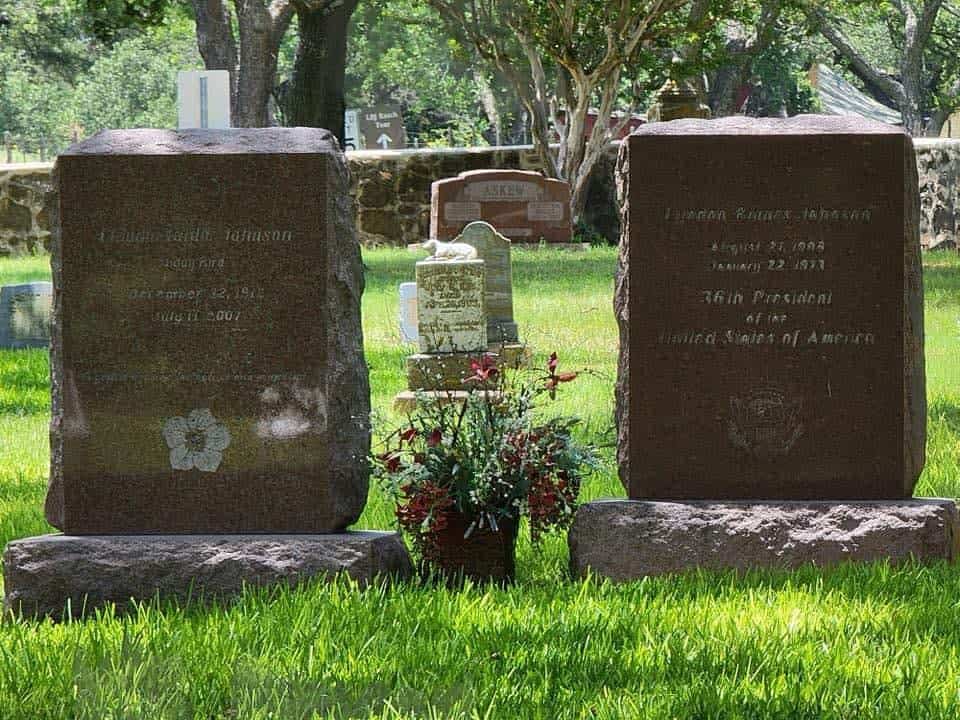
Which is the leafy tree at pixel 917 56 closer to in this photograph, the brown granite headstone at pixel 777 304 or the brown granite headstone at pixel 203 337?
the brown granite headstone at pixel 777 304

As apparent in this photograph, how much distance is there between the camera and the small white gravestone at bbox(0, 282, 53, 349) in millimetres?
16406

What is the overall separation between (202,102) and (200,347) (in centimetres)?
146

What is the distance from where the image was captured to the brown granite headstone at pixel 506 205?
81.3 feet

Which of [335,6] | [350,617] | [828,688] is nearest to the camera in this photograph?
[828,688]

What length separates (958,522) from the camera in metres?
6.61

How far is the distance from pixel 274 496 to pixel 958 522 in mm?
2688

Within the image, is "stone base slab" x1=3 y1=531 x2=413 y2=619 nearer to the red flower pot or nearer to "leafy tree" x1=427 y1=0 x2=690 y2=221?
the red flower pot

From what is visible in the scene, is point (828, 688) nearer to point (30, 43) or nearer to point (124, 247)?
point (124, 247)

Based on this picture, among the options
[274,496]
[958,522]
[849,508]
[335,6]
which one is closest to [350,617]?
[274,496]

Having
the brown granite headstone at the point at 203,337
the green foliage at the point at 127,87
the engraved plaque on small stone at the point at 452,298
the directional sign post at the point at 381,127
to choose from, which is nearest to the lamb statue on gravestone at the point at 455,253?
the engraved plaque on small stone at the point at 452,298

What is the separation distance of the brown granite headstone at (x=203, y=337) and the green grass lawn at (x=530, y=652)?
513 mm

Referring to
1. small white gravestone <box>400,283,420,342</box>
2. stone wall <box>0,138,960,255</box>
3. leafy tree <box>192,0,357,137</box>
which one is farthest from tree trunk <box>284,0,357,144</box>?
stone wall <box>0,138,960,255</box>

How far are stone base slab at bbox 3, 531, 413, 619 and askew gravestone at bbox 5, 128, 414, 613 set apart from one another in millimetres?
15

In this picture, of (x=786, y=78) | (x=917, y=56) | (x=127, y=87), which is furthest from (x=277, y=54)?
(x=127, y=87)
